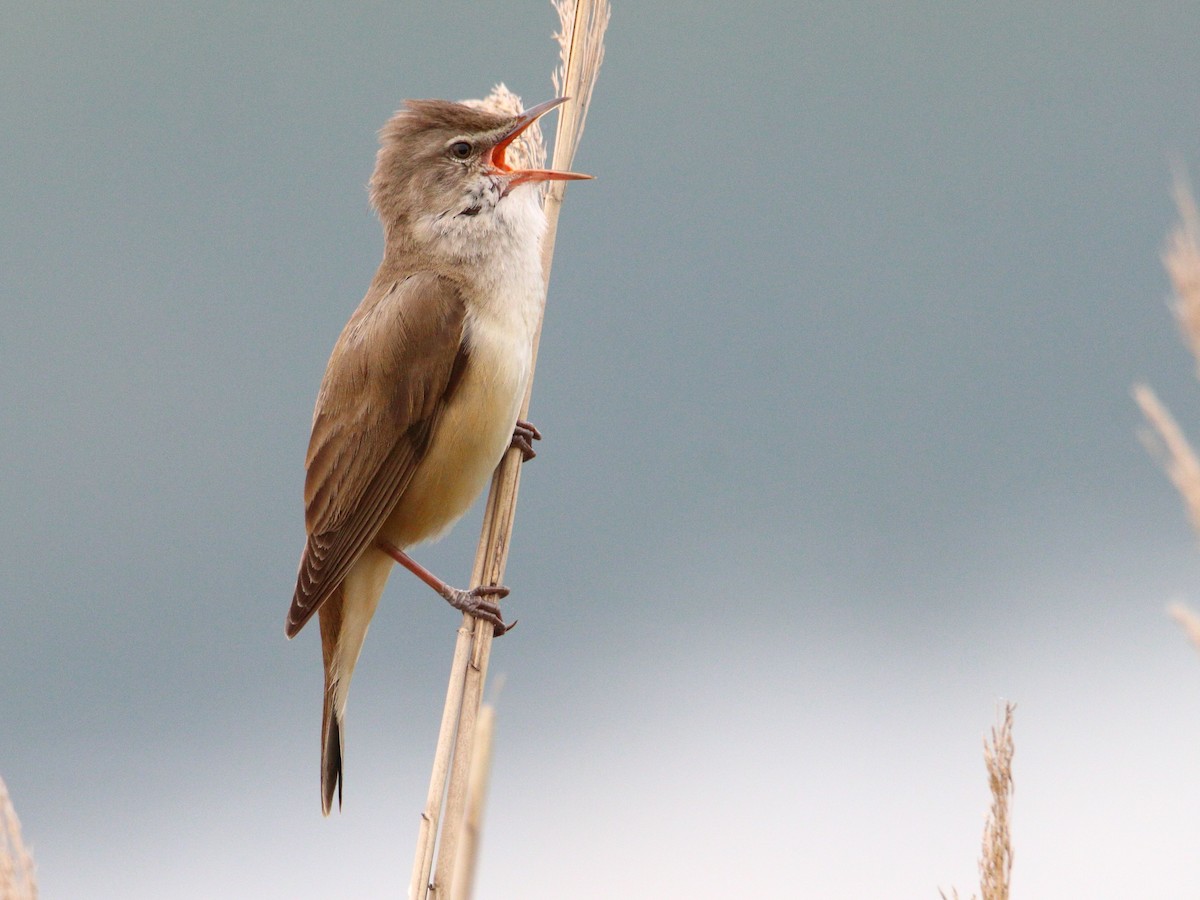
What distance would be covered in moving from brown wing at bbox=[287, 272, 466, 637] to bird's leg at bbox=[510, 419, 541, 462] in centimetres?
20

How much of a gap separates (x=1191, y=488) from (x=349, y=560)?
7.69 feet

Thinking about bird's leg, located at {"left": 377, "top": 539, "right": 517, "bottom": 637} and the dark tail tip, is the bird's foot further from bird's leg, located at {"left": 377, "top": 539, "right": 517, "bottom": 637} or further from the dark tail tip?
the dark tail tip

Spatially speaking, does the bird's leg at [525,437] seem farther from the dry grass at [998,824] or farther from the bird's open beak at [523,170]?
the dry grass at [998,824]

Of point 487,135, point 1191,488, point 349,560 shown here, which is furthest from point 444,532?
point 1191,488

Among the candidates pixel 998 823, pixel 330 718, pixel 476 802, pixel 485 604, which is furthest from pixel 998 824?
pixel 330 718

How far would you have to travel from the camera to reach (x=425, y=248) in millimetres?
3311

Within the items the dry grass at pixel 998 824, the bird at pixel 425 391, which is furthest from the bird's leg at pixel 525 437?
the dry grass at pixel 998 824

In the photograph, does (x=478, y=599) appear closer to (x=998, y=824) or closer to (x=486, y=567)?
(x=486, y=567)

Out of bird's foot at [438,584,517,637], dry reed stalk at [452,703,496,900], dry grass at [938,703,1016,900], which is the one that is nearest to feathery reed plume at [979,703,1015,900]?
dry grass at [938,703,1016,900]

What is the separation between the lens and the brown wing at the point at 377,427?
3121mm

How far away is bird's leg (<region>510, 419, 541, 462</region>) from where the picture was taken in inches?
124

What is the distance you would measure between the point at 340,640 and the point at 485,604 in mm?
728

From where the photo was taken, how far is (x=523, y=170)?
313 centimetres

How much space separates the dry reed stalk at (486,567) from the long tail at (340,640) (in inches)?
21.7
